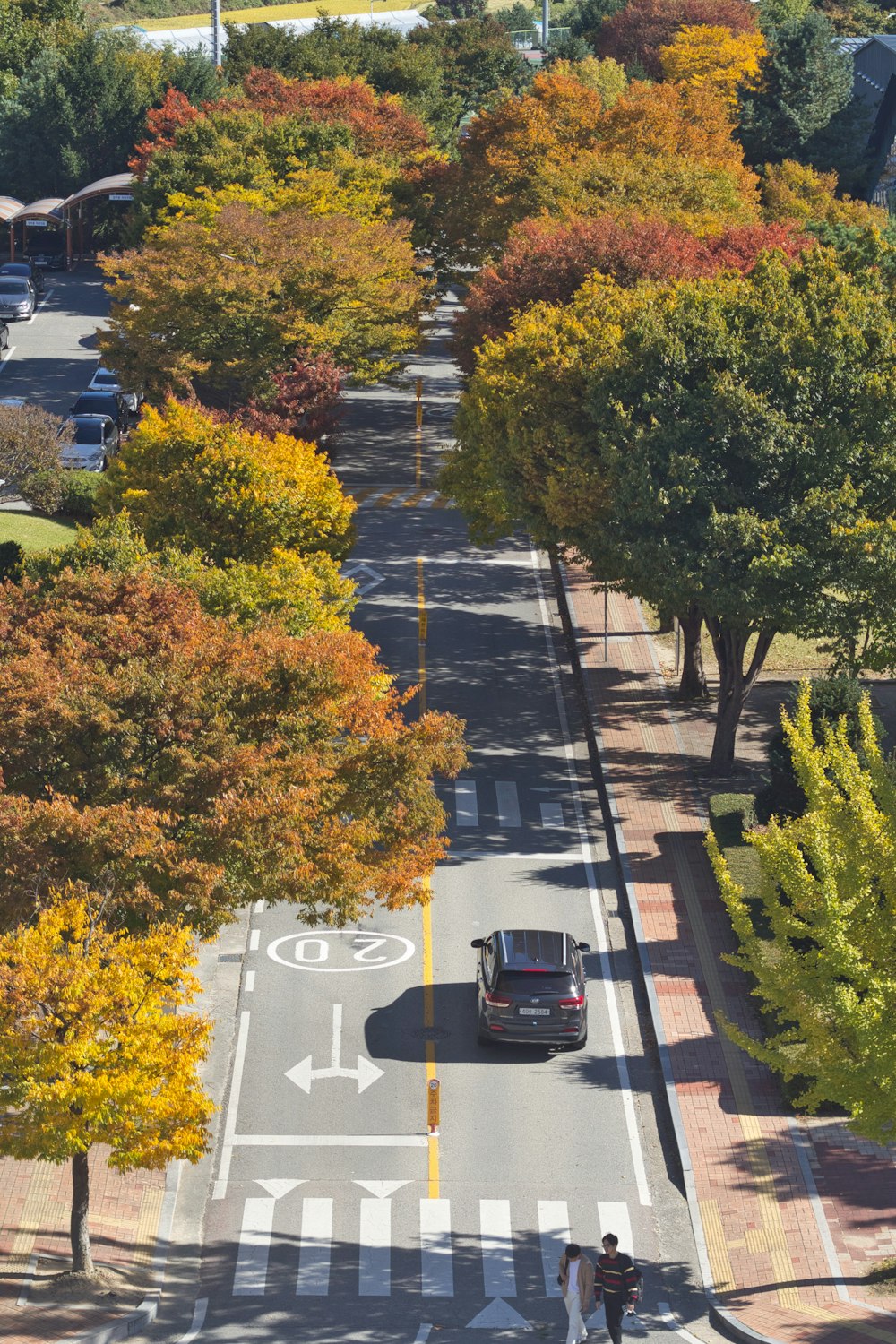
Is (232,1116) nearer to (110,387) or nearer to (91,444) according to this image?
(91,444)

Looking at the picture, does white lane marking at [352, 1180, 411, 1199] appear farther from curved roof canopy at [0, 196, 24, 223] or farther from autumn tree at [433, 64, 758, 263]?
curved roof canopy at [0, 196, 24, 223]

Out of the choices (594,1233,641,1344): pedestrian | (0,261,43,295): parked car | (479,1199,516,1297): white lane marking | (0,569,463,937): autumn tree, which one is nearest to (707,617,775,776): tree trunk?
(0,569,463,937): autumn tree

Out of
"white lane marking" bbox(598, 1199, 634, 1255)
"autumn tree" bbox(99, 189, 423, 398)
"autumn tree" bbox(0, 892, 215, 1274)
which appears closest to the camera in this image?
"autumn tree" bbox(0, 892, 215, 1274)

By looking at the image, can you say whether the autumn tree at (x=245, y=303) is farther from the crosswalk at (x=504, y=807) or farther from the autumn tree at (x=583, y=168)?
the crosswalk at (x=504, y=807)

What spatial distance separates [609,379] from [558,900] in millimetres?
10766

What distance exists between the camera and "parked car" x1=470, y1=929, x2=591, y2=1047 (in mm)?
26984

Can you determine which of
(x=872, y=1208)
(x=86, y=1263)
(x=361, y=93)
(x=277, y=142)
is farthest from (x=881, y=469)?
(x=361, y=93)

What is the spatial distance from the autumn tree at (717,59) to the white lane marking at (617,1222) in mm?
68240

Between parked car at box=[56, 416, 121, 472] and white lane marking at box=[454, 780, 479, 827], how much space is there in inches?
Answer: 817

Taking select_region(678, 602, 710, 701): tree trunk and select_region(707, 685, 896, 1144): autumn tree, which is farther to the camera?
select_region(678, 602, 710, 701): tree trunk

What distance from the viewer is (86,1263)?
21406 millimetres

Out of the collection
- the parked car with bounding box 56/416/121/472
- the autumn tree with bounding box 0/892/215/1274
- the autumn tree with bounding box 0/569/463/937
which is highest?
the parked car with bounding box 56/416/121/472

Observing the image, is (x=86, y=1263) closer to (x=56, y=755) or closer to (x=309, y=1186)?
(x=309, y=1186)

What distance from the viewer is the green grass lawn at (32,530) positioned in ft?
152
